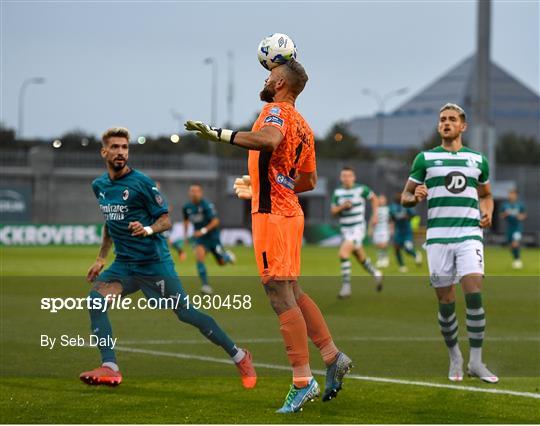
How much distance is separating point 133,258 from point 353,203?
481 inches

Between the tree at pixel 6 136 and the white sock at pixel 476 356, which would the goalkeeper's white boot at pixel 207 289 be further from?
the tree at pixel 6 136

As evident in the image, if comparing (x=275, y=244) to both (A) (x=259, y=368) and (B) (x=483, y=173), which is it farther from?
(A) (x=259, y=368)

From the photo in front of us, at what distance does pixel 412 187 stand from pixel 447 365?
2.05 m

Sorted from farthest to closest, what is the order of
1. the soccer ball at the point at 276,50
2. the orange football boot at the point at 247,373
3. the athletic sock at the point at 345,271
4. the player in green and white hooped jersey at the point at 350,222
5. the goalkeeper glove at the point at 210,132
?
the player in green and white hooped jersey at the point at 350,222, the athletic sock at the point at 345,271, the orange football boot at the point at 247,373, the soccer ball at the point at 276,50, the goalkeeper glove at the point at 210,132

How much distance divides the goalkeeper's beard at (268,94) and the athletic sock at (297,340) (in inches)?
59.1

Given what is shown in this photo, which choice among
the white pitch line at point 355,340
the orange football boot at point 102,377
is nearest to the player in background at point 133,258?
the orange football boot at point 102,377

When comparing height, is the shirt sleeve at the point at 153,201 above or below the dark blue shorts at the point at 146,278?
above

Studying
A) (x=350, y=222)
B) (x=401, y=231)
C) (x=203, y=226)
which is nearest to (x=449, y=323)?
(x=350, y=222)

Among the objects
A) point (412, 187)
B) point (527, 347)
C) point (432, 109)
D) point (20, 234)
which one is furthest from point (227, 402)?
point (432, 109)

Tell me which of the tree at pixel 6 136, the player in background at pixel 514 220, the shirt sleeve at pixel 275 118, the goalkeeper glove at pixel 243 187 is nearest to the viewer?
the shirt sleeve at pixel 275 118

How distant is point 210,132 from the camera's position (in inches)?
314

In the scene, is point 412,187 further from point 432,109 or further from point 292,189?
point 432,109

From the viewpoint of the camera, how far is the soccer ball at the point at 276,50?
8562 mm

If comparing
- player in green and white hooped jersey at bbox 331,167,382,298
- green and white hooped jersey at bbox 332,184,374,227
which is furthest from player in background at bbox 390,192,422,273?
green and white hooped jersey at bbox 332,184,374,227
